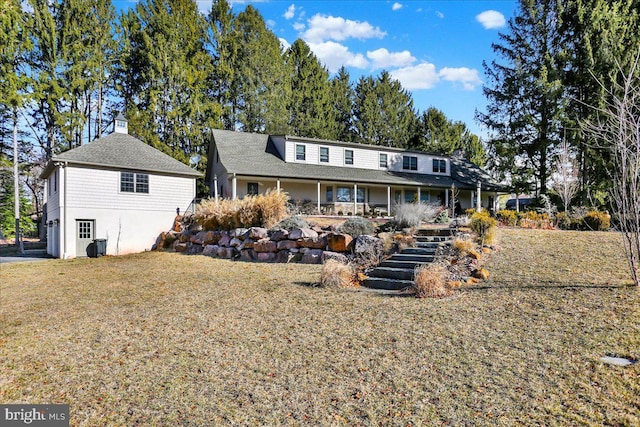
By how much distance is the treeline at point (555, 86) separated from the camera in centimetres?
2228

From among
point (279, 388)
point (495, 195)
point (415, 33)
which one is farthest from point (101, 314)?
point (495, 195)

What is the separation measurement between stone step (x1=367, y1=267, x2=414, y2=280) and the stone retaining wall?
152cm

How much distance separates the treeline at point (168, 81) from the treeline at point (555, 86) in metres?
11.2

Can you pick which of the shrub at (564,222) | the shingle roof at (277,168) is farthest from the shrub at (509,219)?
the shingle roof at (277,168)

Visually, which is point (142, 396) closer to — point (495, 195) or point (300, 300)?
point (300, 300)

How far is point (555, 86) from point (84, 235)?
27.9 meters

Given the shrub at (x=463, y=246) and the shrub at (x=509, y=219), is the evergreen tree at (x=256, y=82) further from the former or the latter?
the shrub at (x=463, y=246)

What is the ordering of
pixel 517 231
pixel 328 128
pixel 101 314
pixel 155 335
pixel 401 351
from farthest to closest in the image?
pixel 328 128, pixel 517 231, pixel 101 314, pixel 155 335, pixel 401 351

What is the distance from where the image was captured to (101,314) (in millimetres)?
6496

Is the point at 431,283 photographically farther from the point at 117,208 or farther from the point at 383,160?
the point at 383,160

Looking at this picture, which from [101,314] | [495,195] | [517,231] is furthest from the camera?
[495,195]

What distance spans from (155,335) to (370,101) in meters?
35.8

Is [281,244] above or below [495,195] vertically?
below

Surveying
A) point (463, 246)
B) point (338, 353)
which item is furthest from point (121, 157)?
point (338, 353)
